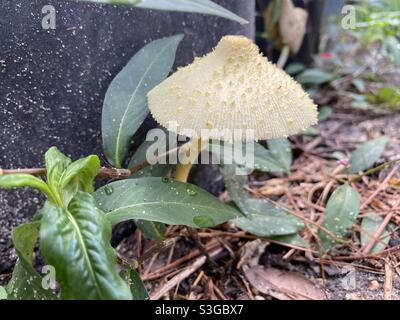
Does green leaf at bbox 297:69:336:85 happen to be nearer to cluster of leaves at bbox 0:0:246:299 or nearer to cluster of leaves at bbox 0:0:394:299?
cluster of leaves at bbox 0:0:394:299

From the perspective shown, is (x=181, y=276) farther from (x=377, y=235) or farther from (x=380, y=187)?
(x=380, y=187)

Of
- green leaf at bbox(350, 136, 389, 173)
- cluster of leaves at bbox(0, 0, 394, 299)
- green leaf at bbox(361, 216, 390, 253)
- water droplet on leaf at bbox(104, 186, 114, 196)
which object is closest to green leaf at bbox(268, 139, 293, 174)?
cluster of leaves at bbox(0, 0, 394, 299)

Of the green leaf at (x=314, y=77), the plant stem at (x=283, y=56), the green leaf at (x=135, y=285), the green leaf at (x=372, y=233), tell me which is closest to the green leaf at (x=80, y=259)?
the green leaf at (x=135, y=285)

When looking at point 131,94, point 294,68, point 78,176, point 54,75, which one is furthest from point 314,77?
point 78,176

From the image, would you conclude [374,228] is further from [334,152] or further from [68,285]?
[68,285]

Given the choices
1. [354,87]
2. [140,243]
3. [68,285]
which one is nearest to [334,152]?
[354,87]

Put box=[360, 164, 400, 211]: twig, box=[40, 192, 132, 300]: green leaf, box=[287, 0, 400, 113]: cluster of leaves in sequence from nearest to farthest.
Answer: box=[40, 192, 132, 300]: green leaf
box=[360, 164, 400, 211]: twig
box=[287, 0, 400, 113]: cluster of leaves

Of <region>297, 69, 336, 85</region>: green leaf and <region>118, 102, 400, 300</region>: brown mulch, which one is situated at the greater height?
<region>297, 69, 336, 85</region>: green leaf

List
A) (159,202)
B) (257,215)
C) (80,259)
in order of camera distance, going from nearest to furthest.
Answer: (80,259) → (159,202) → (257,215)
